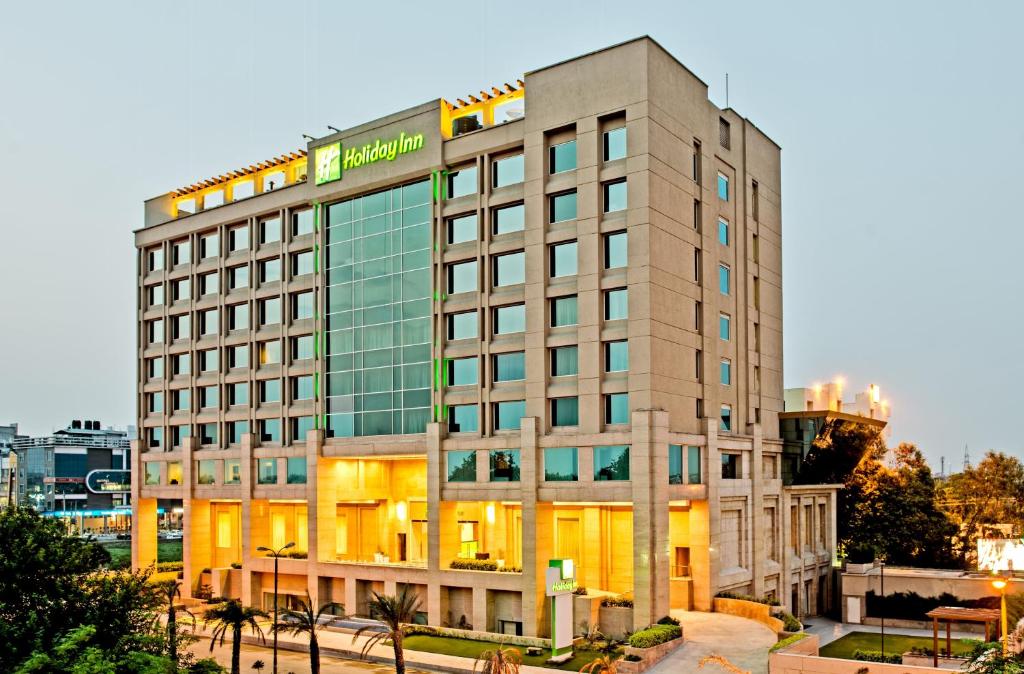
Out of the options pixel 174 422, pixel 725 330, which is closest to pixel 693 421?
pixel 725 330

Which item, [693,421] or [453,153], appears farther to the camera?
[453,153]

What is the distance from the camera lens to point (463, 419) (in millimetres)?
65812

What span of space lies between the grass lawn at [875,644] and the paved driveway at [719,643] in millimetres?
5152

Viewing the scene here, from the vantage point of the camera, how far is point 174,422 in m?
87.2

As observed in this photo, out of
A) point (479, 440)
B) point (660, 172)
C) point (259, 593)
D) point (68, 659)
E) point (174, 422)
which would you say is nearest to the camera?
point (68, 659)

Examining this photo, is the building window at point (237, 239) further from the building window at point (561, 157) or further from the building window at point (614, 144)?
the building window at point (614, 144)

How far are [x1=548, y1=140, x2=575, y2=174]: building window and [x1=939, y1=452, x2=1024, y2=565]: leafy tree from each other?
49582 mm

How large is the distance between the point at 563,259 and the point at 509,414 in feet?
34.2

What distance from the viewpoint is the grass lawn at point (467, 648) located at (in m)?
52.2

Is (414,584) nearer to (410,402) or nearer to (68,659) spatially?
(410,402)

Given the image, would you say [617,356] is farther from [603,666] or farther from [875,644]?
[875,644]

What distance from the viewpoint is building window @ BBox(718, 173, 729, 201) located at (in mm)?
68250

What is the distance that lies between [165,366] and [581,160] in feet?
152

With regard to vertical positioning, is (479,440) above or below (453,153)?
below
